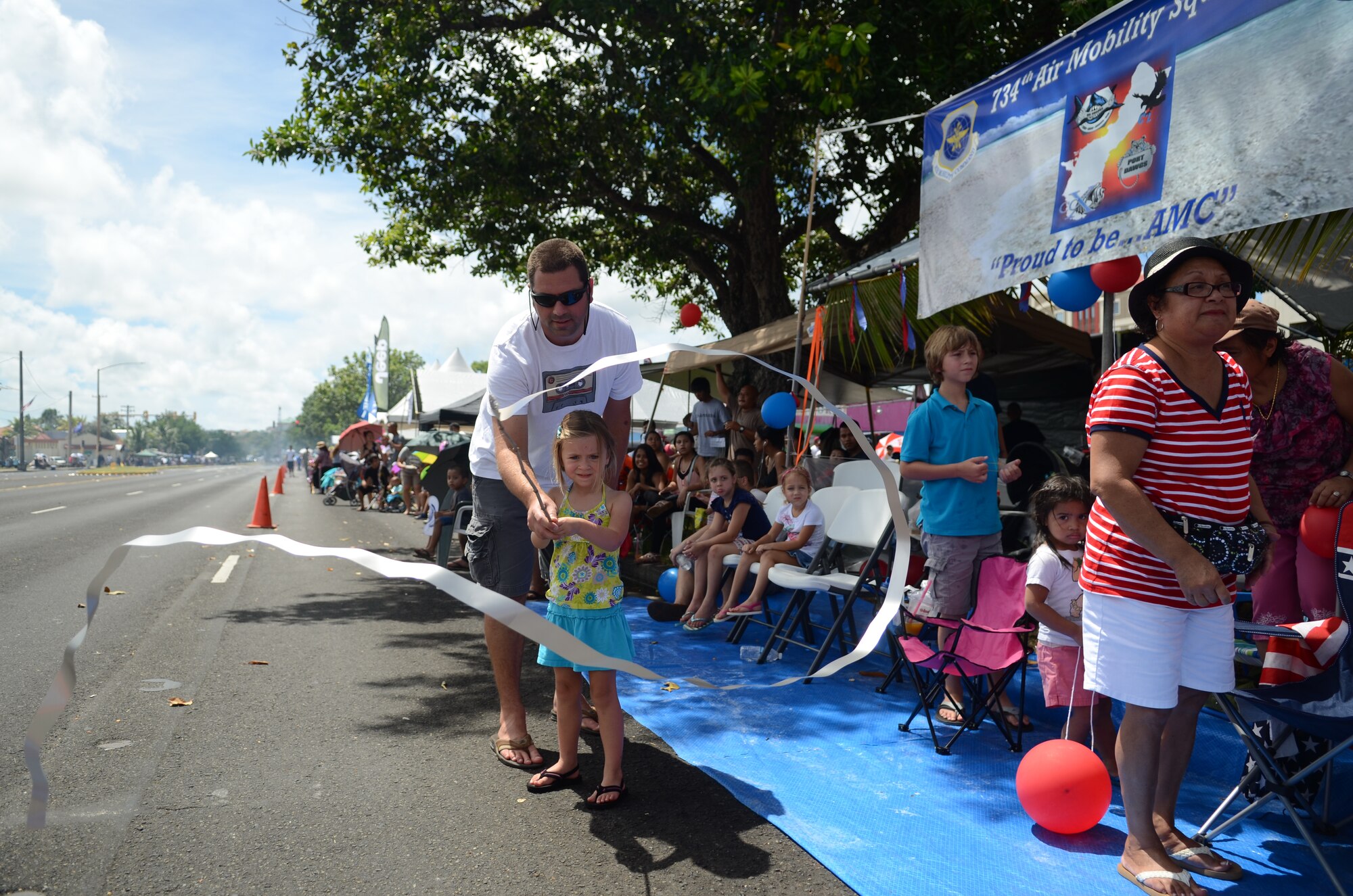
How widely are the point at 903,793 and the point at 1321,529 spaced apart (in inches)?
67.1

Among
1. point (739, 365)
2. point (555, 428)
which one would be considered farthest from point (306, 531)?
point (555, 428)

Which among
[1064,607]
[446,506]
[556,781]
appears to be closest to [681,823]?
[556,781]

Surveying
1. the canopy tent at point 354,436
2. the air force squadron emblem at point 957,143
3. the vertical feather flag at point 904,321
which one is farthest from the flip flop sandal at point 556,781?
the canopy tent at point 354,436

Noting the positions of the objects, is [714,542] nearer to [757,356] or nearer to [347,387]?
[757,356]

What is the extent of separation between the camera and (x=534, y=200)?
502 inches

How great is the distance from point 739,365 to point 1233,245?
7.54 meters

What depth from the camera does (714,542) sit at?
657 cm

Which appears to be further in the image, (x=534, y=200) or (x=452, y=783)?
(x=534, y=200)

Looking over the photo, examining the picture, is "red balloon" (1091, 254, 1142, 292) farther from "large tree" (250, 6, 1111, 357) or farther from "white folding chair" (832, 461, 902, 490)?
"large tree" (250, 6, 1111, 357)

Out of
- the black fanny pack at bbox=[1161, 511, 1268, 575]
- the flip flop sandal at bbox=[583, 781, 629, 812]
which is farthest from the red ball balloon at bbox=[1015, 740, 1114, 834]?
the flip flop sandal at bbox=[583, 781, 629, 812]

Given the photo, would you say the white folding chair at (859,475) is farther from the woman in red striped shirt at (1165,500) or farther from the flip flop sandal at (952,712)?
the woman in red striped shirt at (1165,500)

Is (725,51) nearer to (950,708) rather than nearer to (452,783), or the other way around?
(950,708)

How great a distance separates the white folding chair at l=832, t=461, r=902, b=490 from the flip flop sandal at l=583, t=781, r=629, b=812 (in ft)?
11.4

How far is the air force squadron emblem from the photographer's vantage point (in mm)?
5312
